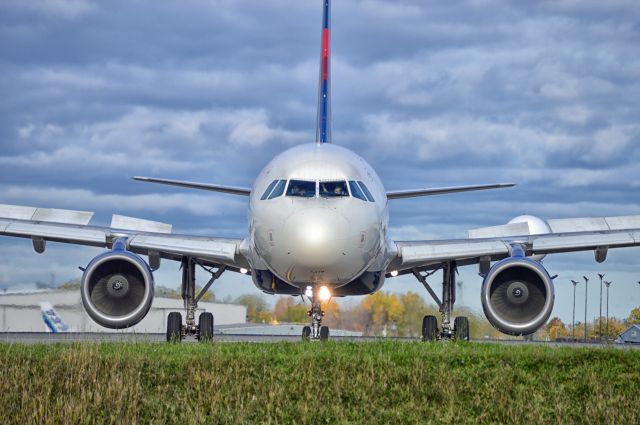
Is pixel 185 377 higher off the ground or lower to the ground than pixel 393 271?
lower

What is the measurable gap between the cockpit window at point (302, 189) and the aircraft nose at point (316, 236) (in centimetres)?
63

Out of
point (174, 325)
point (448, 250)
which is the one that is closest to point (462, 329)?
point (448, 250)

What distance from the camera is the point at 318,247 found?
18.8m

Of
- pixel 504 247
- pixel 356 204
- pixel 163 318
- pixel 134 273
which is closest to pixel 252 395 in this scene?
pixel 356 204

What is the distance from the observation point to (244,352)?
15352 millimetres

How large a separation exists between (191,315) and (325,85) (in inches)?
406

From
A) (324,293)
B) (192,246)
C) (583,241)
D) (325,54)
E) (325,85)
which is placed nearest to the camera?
(324,293)

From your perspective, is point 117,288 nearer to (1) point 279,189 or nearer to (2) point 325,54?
(1) point 279,189

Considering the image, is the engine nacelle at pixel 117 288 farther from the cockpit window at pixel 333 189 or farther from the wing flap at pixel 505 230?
the wing flap at pixel 505 230

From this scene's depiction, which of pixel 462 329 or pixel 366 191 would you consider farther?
pixel 462 329

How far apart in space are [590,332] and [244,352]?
3015 inches

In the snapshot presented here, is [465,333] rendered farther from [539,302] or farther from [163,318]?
[163,318]

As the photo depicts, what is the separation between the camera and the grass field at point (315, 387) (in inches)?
496

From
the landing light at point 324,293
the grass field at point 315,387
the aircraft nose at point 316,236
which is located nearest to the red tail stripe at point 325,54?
the landing light at point 324,293
